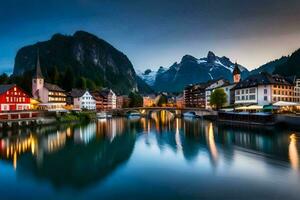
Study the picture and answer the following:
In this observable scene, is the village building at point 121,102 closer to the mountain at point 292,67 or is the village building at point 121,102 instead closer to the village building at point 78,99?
the village building at point 78,99

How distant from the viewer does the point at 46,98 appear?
103 metres

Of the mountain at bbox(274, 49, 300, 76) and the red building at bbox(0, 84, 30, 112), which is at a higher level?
the mountain at bbox(274, 49, 300, 76)

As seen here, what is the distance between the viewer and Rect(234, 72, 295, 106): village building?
83.0 metres

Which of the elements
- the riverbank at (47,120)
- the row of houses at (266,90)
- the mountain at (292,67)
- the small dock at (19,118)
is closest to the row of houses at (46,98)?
the small dock at (19,118)

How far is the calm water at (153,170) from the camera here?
72.8 ft

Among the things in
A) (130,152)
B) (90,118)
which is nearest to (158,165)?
(130,152)

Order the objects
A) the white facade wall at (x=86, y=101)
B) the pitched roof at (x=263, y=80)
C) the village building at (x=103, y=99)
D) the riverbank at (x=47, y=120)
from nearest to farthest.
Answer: the riverbank at (x=47, y=120) → the pitched roof at (x=263, y=80) → the white facade wall at (x=86, y=101) → the village building at (x=103, y=99)

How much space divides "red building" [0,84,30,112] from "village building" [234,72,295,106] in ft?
212

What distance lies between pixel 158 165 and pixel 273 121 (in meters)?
42.4

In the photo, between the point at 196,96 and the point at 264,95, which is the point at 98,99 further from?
the point at 264,95

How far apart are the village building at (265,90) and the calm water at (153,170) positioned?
39.1 meters

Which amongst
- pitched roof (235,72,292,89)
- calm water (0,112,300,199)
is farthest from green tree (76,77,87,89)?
calm water (0,112,300,199)

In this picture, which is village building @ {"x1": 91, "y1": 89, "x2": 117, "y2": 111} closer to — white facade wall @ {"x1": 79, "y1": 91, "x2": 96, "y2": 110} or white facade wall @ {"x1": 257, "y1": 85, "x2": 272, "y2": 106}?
white facade wall @ {"x1": 79, "y1": 91, "x2": 96, "y2": 110}

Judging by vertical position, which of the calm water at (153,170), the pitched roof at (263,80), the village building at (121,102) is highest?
the pitched roof at (263,80)
